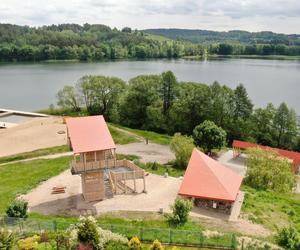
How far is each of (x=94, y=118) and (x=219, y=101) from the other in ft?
113

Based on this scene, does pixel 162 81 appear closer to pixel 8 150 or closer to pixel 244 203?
pixel 8 150

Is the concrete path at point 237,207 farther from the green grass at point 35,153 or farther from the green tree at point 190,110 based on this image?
the green tree at point 190,110

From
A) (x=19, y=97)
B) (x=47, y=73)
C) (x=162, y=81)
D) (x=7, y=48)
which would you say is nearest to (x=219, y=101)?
(x=162, y=81)

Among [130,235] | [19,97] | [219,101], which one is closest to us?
[130,235]

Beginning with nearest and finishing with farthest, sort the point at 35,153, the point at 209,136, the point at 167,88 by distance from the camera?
1. the point at 35,153
2. the point at 209,136
3. the point at 167,88

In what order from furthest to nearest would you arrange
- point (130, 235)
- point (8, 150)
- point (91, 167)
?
point (8, 150) → point (91, 167) → point (130, 235)

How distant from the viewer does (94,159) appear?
27.7 m

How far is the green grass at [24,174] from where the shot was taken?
31112mm

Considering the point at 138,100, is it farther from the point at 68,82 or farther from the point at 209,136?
the point at 68,82

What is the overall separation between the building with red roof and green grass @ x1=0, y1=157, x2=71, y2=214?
13.4 meters

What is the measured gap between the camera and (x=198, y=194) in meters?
27.5

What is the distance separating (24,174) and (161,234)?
19.8 metres

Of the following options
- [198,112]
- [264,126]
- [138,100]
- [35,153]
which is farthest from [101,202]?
[264,126]

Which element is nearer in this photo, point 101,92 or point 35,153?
point 35,153
